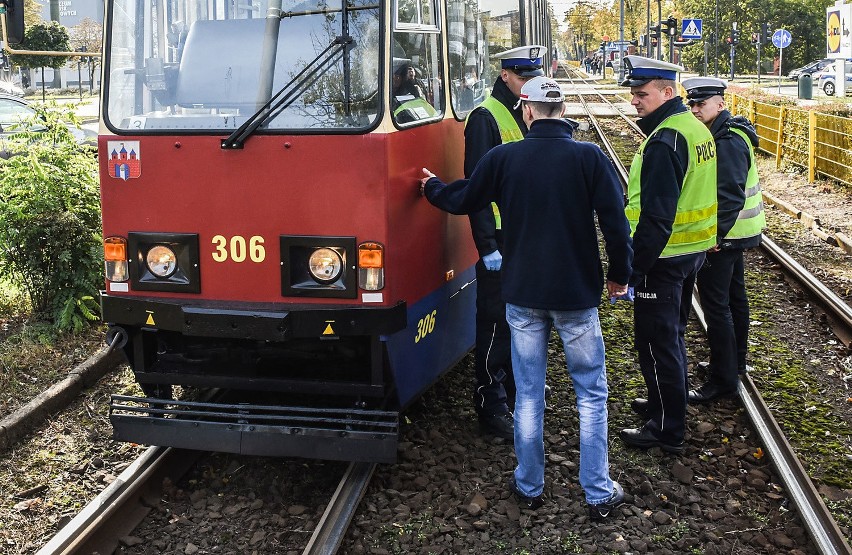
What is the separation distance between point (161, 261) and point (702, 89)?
347 centimetres

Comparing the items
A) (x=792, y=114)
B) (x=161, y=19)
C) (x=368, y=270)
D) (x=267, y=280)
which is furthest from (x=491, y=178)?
(x=792, y=114)

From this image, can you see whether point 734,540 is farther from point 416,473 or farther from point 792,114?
point 792,114

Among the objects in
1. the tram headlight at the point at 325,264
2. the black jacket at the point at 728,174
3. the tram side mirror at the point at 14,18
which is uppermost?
the tram side mirror at the point at 14,18

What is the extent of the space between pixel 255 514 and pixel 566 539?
1489 millimetres

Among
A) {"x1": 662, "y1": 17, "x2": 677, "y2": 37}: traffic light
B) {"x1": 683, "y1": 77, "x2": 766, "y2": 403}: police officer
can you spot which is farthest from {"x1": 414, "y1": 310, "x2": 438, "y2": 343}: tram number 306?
{"x1": 662, "y1": 17, "x2": 677, "y2": 37}: traffic light


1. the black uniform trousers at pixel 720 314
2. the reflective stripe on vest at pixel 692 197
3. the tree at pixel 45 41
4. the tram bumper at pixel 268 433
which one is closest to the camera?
the tram bumper at pixel 268 433

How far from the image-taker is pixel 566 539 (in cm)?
444

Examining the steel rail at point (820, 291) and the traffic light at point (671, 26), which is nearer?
the steel rail at point (820, 291)

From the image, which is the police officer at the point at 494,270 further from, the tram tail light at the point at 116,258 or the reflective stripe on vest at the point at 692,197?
the tram tail light at the point at 116,258

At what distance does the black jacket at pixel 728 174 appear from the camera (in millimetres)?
5910

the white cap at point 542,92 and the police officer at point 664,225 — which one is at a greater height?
the white cap at point 542,92

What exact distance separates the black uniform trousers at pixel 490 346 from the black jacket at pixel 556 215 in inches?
35.9

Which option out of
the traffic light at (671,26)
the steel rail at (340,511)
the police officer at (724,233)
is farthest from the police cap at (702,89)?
the traffic light at (671,26)

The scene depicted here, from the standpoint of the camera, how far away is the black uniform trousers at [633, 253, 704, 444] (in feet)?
17.2
